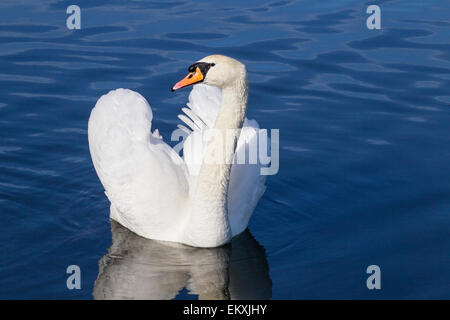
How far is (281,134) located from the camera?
445 inches

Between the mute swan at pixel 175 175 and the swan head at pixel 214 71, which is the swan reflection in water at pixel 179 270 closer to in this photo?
the mute swan at pixel 175 175

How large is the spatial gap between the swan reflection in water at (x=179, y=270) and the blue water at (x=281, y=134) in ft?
0.08

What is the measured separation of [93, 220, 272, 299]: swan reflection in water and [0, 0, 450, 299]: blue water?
0.08 feet

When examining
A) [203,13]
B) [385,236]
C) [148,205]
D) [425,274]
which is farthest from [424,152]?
[203,13]

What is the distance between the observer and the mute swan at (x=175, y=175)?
330 inches

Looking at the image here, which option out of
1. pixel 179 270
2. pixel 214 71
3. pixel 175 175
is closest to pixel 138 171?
pixel 175 175

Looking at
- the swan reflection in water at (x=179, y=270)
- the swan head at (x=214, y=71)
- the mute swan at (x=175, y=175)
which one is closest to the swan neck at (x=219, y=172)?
the mute swan at (x=175, y=175)

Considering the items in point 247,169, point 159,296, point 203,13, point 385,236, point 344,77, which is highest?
point 203,13

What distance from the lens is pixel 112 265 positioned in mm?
8242

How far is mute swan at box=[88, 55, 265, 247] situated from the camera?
8.38 meters

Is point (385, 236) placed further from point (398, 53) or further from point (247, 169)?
point (398, 53)

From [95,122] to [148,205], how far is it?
45.9 inches

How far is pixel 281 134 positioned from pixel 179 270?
353 cm

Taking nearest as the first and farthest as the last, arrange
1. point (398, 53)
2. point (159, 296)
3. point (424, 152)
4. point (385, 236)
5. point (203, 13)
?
point (159, 296), point (385, 236), point (424, 152), point (398, 53), point (203, 13)
